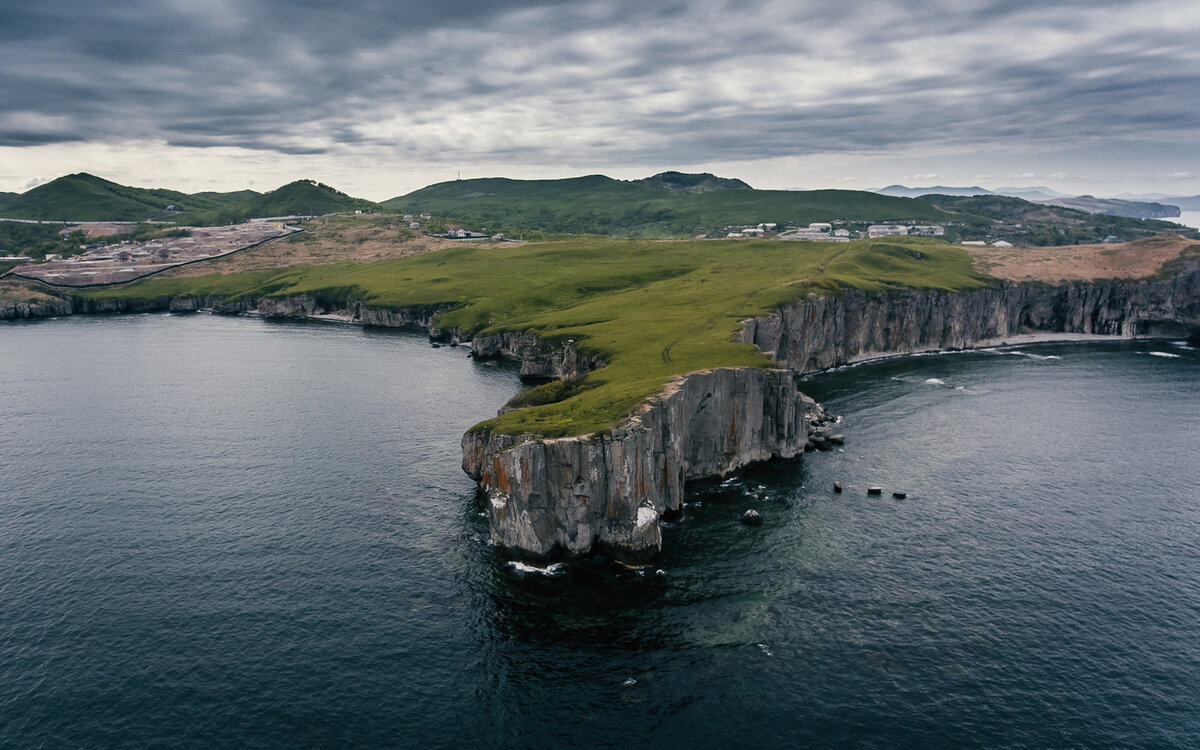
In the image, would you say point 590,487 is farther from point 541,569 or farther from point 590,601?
point 590,601

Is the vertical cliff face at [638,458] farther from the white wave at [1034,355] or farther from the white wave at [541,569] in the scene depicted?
the white wave at [1034,355]

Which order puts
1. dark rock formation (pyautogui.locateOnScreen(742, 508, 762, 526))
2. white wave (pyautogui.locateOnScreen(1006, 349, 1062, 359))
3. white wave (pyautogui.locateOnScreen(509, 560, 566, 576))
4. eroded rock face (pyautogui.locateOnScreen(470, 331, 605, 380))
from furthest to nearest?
white wave (pyautogui.locateOnScreen(1006, 349, 1062, 359)) < eroded rock face (pyautogui.locateOnScreen(470, 331, 605, 380)) < dark rock formation (pyautogui.locateOnScreen(742, 508, 762, 526)) < white wave (pyautogui.locateOnScreen(509, 560, 566, 576))

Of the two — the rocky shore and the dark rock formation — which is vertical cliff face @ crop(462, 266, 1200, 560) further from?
the dark rock formation

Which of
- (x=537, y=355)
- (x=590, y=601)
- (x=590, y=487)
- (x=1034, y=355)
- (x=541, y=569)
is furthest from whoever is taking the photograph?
(x=1034, y=355)

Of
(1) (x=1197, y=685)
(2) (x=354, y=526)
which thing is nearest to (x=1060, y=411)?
(1) (x=1197, y=685)

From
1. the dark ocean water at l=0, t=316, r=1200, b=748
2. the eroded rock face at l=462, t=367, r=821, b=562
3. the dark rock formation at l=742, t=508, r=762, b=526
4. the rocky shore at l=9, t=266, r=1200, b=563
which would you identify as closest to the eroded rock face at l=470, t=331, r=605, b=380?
the rocky shore at l=9, t=266, r=1200, b=563

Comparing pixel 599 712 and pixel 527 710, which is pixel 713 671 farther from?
pixel 527 710

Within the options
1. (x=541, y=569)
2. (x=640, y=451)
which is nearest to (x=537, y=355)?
(x=640, y=451)
